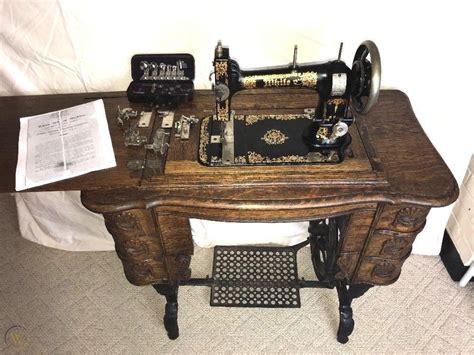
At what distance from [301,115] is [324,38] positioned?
0.93 ft

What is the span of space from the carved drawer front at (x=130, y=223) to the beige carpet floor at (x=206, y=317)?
0.66 m

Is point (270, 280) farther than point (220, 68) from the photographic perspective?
Yes

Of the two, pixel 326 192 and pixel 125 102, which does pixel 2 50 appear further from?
pixel 326 192

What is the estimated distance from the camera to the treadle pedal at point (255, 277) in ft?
4.85

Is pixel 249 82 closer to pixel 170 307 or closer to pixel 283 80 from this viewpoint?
pixel 283 80

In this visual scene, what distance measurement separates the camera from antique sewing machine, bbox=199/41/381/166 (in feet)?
3.11

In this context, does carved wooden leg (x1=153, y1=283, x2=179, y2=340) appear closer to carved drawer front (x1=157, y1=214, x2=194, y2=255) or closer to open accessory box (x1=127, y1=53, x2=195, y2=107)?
carved drawer front (x1=157, y1=214, x2=194, y2=255)

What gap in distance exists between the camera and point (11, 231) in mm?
1882

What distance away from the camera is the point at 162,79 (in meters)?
1.20

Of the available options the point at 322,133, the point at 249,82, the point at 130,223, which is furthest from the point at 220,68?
the point at 130,223

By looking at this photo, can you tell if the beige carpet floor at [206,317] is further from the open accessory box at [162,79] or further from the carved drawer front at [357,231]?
the open accessory box at [162,79]

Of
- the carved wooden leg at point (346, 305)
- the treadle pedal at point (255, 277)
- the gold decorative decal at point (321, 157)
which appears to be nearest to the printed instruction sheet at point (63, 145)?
the gold decorative decal at point (321, 157)

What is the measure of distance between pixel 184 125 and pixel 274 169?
296 millimetres

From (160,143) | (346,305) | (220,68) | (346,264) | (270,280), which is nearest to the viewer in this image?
(220,68)
